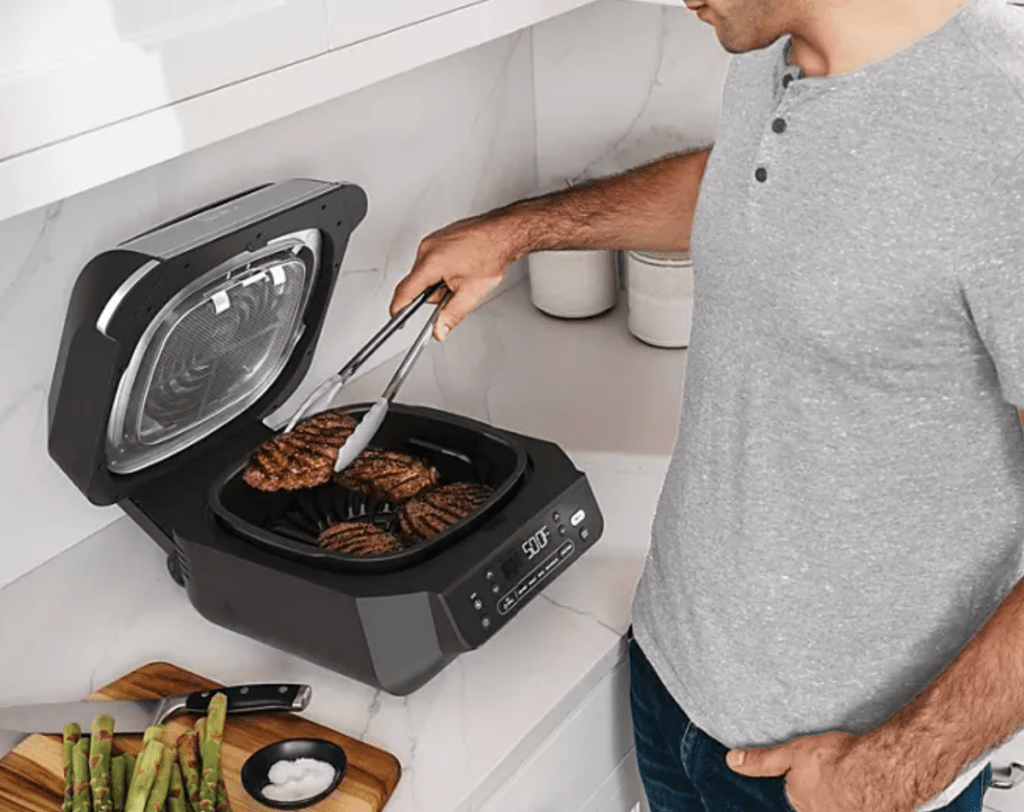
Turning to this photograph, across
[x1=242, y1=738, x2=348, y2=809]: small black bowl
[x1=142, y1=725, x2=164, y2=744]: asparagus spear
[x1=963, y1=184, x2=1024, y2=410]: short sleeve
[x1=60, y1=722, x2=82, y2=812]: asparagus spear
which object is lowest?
[x1=242, y1=738, x2=348, y2=809]: small black bowl

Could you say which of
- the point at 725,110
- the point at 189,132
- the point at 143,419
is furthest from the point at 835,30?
the point at 143,419

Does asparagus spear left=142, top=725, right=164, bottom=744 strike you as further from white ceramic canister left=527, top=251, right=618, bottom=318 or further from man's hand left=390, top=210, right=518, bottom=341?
white ceramic canister left=527, top=251, right=618, bottom=318

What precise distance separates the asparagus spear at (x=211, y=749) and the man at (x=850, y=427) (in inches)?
16.2

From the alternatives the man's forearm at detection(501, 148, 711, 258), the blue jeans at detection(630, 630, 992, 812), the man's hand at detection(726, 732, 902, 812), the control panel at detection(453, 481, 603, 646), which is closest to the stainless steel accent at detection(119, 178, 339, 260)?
the man's forearm at detection(501, 148, 711, 258)

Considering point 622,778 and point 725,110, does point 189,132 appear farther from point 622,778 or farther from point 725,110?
point 622,778

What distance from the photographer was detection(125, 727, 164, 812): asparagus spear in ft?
3.67

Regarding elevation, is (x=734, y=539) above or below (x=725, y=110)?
below

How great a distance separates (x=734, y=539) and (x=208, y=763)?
500 mm

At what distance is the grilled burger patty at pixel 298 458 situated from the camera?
1.40m

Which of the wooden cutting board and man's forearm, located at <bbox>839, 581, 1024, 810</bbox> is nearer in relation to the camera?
man's forearm, located at <bbox>839, 581, 1024, 810</bbox>

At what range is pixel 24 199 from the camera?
969 mm

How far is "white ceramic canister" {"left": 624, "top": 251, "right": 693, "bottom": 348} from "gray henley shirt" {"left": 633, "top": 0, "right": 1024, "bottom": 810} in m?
0.62

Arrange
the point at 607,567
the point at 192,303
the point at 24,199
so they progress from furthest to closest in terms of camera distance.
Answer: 1. the point at 607,567
2. the point at 192,303
3. the point at 24,199

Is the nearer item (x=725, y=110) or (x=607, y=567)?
(x=725, y=110)
